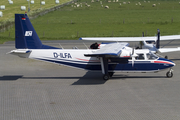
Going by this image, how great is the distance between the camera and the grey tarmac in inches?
516

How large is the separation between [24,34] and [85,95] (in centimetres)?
711

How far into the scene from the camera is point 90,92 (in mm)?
16625

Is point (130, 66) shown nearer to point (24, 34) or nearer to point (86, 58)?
point (86, 58)

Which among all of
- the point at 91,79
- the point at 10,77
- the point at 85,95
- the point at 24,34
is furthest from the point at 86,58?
the point at 10,77

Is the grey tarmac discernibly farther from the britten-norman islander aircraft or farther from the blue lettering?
the blue lettering

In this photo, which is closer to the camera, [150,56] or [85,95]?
[85,95]

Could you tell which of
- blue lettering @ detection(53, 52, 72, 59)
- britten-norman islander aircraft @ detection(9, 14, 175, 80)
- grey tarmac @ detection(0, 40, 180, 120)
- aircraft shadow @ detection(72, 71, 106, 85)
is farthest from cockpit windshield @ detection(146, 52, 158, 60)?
blue lettering @ detection(53, 52, 72, 59)

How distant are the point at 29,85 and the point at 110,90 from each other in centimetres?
549

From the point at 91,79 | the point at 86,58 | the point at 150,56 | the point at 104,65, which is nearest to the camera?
the point at 104,65

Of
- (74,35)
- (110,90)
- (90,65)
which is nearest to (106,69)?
(90,65)

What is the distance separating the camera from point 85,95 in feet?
52.6

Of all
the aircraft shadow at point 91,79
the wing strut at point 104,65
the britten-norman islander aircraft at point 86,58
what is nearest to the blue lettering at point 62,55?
the britten-norman islander aircraft at point 86,58

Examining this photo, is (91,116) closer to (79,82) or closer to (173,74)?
(79,82)

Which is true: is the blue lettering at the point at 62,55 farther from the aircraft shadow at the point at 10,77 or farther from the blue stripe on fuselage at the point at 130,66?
the aircraft shadow at the point at 10,77
